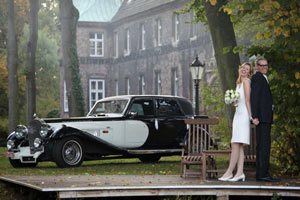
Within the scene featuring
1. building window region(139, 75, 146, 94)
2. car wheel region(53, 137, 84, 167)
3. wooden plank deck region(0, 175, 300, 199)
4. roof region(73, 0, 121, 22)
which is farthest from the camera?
roof region(73, 0, 121, 22)

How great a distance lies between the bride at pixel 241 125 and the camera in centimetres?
1318

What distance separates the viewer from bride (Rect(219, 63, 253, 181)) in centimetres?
1318

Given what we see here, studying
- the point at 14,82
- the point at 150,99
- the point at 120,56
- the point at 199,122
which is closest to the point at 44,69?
the point at 120,56

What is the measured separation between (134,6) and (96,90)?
7.30m

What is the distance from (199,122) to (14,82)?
18.9 meters

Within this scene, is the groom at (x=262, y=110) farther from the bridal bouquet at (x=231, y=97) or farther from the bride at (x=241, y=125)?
the bridal bouquet at (x=231, y=97)

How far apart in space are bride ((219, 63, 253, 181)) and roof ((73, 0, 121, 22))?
46041 millimetres

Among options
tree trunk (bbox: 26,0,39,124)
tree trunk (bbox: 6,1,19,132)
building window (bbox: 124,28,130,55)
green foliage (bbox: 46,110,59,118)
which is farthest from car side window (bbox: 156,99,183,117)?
green foliage (bbox: 46,110,59,118)

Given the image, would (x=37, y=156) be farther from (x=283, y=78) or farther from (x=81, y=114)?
(x=81, y=114)

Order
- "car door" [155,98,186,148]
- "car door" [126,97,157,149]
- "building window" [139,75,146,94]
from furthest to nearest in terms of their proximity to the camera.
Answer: "building window" [139,75,146,94] → "car door" [155,98,186,148] → "car door" [126,97,157,149]

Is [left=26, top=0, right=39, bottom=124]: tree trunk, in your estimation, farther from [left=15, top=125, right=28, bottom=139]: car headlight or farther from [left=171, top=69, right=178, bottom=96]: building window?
[left=171, top=69, right=178, bottom=96]: building window

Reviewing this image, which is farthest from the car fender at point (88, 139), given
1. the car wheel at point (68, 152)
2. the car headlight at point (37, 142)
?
the car headlight at point (37, 142)

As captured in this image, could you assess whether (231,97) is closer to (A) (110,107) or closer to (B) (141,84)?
(A) (110,107)

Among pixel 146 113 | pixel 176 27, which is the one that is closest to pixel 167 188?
pixel 146 113
